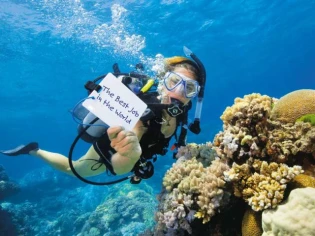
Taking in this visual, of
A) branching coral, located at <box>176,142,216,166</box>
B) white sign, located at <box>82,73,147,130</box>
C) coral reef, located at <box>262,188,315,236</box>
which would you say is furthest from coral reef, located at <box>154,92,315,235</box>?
white sign, located at <box>82,73,147,130</box>

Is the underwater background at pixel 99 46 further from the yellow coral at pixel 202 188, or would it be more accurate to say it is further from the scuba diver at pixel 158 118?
the yellow coral at pixel 202 188

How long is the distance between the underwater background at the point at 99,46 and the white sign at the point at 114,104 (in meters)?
9.13

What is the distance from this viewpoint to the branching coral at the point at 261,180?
233 centimetres

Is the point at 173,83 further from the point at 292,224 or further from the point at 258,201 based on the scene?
the point at 292,224

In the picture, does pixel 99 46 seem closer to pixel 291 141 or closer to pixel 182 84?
pixel 182 84

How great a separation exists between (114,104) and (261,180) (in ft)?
5.49

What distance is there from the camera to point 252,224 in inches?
99.7

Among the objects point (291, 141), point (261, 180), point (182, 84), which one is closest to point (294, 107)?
point (291, 141)

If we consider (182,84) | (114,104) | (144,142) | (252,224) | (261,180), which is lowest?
(252,224)

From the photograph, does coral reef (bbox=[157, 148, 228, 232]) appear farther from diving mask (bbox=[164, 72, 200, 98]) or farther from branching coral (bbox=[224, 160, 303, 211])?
diving mask (bbox=[164, 72, 200, 98])

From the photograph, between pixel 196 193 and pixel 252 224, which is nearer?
pixel 252 224

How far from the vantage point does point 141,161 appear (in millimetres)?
3895

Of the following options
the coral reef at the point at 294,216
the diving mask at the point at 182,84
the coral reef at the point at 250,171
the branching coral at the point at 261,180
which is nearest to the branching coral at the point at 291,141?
the coral reef at the point at 250,171

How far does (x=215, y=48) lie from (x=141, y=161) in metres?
32.4
